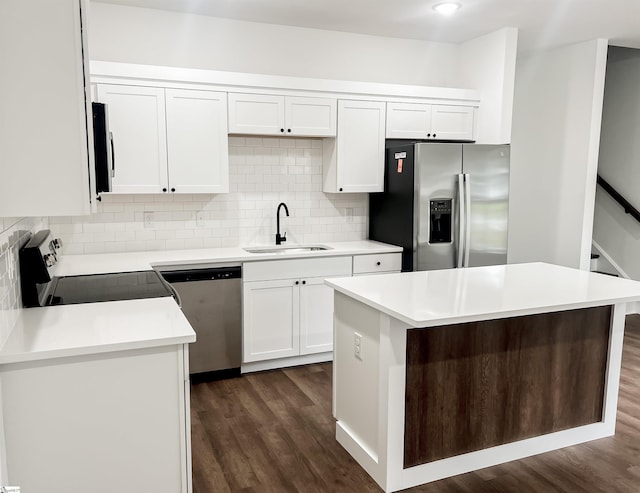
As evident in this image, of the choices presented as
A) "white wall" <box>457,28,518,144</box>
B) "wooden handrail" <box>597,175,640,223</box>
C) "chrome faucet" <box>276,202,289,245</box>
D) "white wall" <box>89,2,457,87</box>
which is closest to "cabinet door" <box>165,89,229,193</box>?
"white wall" <box>89,2,457,87</box>

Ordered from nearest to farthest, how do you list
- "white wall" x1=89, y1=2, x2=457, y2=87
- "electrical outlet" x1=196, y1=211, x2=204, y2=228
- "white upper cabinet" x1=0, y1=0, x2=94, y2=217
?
"white upper cabinet" x1=0, y1=0, x2=94, y2=217, "white wall" x1=89, y1=2, x2=457, y2=87, "electrical outlet" x1=196, y1=211, x2=204, y2=228

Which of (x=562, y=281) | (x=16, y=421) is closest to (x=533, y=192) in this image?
(x=562, y=281)

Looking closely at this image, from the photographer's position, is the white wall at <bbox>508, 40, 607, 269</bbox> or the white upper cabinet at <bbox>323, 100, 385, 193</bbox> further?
the white wall at <bbox>508, 40, 607, 269</bbox>

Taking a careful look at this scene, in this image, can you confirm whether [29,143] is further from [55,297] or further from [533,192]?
[533,192]

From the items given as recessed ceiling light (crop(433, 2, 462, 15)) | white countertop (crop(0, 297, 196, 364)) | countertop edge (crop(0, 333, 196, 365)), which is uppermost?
recessed ceiling light (crop(433, 2, 462, 15))

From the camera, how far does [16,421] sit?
5.76 ft

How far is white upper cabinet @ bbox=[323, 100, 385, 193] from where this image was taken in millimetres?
4309

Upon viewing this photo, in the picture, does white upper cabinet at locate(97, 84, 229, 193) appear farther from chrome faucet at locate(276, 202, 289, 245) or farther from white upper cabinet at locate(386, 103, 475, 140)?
white upper cabinet at locate(386, 103, 475, 140)

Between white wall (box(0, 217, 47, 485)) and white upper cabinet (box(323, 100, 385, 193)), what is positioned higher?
white upper cabinet (box(323, 100, 385, 193))

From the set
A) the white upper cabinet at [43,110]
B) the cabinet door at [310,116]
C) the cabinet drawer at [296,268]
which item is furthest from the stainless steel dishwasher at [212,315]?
the white upper cabinet at [43,110]

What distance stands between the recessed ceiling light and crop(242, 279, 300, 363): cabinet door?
2.34 metres

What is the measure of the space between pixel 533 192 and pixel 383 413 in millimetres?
4047

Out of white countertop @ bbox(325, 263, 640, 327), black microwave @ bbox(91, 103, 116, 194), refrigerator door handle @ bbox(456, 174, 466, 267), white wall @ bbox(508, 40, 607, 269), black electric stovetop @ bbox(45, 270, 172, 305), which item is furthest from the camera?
white wall @ bbox(508, 40, 607, 269)

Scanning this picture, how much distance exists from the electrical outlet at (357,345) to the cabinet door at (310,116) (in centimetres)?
205
